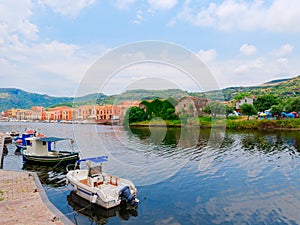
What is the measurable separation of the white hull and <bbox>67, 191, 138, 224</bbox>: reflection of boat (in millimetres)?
216

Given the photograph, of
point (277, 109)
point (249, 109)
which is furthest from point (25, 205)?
point (277, 109)

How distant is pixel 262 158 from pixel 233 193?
1071cm

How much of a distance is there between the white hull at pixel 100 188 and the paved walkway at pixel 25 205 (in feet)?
6.28

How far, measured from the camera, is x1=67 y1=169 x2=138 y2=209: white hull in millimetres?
11125

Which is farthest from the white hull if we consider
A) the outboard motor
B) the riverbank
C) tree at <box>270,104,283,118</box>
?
tree at <box>270,104,283,118</box>

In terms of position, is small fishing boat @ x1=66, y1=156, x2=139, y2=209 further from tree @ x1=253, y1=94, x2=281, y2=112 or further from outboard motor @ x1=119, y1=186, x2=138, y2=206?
tree @ x1=253, y1=94, x2=281, y2=112

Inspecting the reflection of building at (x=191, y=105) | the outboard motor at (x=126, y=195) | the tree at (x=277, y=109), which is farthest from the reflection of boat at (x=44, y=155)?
the tree at (x=277, y=109)

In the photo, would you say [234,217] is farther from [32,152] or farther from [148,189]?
[32,152]

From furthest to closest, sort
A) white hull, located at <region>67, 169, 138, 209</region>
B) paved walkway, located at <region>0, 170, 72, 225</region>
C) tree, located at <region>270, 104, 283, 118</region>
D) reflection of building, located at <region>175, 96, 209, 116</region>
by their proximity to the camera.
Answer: tree, located at <region>270, 104, 283, 118</region>, reflection of building, located at <region>175, 96, 209, 116</region>, white hull, located at <region>67, 169, 138, 209</region>, paved walkway, located at <region>0, 170, 72, 225</region>

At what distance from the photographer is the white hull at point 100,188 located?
11125 millimetres

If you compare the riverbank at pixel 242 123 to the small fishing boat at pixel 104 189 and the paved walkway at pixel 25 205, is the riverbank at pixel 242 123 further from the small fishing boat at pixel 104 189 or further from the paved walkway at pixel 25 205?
the paved walkway at pixel 25 205

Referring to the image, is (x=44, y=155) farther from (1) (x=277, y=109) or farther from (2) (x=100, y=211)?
(1) (x=277, y=109)

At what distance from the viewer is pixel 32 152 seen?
72.5 ft

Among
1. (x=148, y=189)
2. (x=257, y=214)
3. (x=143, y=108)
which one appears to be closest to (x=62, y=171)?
(x=148, y=189)
